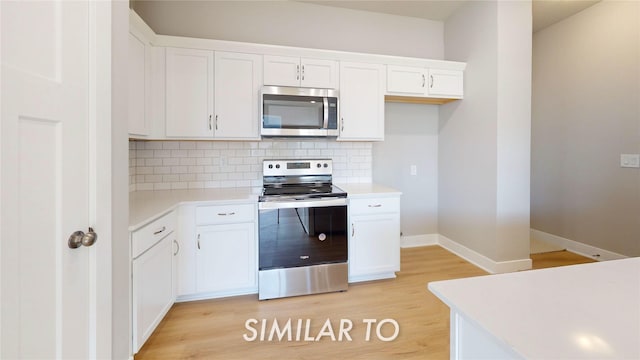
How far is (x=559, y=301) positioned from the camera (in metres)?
0.72

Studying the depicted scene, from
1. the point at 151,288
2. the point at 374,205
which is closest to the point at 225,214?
the point at 151,288

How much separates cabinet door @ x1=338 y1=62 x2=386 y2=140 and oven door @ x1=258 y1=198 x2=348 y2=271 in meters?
0.84

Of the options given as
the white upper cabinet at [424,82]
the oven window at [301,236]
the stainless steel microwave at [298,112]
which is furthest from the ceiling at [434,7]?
the oven window at [301,236]

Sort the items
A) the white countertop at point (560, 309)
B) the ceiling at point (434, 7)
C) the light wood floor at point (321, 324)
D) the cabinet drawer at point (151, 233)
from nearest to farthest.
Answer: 1. the white countertop at point (560, 309)
2. the cabinet drawer at point (151, 233)
3. the light wood floor at point (321, 324)
4. the ceiling at point (434, 7)

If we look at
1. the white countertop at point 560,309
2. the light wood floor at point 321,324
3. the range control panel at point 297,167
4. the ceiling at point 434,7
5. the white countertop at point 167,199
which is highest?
the ceiling at point 434,7

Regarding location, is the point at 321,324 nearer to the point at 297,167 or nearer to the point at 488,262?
the point at 297,167

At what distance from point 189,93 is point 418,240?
121 inches

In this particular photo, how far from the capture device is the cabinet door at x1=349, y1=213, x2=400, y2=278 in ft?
8.32

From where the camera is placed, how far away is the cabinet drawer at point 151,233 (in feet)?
5.10

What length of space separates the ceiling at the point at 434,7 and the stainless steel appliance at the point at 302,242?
84.8 inches

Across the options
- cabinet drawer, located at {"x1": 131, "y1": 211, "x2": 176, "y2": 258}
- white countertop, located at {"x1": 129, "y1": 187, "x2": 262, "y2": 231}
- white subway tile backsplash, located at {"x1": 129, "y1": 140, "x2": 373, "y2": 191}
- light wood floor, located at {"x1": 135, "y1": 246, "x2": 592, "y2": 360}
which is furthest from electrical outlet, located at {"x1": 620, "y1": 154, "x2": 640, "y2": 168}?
cabinet drawer, located at {"x1": 131, "y1": 211, "x2": 176, "y2": 258}

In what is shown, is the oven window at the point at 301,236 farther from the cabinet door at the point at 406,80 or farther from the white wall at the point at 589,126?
the white wall at the point at 589,126
